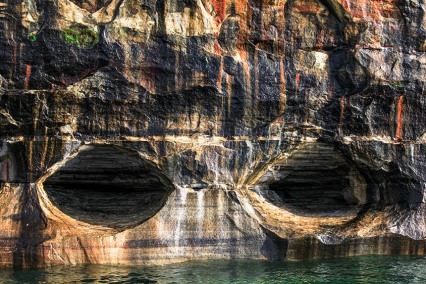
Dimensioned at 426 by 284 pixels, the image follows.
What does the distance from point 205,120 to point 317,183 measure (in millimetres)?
3045

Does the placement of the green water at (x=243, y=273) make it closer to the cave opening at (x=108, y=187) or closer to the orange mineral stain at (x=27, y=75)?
the cave opening at (x=108, y=187)

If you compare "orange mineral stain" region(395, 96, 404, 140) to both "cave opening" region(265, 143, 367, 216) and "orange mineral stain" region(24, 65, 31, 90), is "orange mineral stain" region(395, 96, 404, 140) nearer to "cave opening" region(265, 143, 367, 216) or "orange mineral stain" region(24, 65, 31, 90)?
"cave opening" region(265, 143, 367, 216)

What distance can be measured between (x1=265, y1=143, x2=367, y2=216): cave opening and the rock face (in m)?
0.09

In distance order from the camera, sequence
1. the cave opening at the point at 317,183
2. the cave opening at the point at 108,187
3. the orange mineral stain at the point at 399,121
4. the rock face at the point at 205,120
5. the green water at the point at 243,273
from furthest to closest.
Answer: the cave opening at the point at 317,183
the orange mineral stain at the point at 399,121
the cave opening at the point at 108,187
the rock face at the point at 205,120
the green water at the point at 243,273

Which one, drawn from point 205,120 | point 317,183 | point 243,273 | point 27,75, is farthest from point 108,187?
point 317,183

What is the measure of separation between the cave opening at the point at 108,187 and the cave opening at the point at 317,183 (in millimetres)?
2432

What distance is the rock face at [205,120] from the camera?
31.5ft

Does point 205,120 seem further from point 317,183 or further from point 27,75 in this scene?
point 27,75

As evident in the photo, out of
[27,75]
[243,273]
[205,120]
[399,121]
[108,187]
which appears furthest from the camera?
[108,187]

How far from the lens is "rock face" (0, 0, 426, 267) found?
31.5 ft

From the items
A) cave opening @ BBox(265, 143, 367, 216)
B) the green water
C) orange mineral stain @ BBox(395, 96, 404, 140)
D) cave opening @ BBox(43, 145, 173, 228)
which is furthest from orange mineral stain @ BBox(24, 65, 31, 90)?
orange mineral stain @ BBox(395, 96, 404, 140)

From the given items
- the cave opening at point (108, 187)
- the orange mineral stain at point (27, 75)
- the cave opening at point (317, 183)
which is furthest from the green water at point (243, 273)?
the orange mineral stain at point (27, 75)

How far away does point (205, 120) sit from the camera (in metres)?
10.0

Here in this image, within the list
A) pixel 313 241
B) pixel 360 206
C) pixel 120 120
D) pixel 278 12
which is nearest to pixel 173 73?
pixel 120 120
